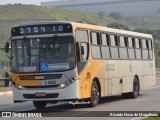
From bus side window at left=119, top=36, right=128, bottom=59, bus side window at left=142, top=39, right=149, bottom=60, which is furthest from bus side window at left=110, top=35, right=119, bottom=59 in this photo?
bus side window at left=142, top=39, right=149, bottom=60

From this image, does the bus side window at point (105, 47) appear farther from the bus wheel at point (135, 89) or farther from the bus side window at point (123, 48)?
the bus wheel at point (135, 89)

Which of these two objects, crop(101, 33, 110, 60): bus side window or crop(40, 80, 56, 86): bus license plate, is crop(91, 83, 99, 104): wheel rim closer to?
crop(101, 33, 110, 60): bus side window

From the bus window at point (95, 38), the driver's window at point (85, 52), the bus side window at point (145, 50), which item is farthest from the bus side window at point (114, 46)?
the bus side window at point (145, 50)

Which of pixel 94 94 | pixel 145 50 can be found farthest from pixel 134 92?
pixel 94 94

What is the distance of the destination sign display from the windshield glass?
0.77 ft

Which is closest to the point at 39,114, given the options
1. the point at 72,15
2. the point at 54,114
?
the point at 54,114

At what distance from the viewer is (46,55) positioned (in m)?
19.4

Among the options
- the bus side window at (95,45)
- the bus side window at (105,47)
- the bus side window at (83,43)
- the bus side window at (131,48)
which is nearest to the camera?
the bus side window at (83,43)

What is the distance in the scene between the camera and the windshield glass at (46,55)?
19234 mm

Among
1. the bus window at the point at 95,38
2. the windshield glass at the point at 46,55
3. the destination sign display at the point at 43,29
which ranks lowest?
the windshield glass at the point at 46,55

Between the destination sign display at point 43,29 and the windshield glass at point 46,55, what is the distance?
0.23 m

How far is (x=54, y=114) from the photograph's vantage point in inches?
721

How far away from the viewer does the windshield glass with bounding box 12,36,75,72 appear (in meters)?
19.2

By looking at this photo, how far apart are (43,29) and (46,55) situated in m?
0.90
